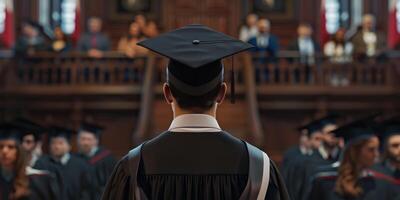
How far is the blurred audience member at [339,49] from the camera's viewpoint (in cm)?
1644

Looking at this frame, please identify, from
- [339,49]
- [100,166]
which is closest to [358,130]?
[100,166]

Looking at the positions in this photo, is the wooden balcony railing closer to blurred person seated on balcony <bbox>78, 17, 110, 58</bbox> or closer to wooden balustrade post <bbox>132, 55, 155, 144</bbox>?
wooden balustrade post <bbox>132, 55, 155, 144</bbox>

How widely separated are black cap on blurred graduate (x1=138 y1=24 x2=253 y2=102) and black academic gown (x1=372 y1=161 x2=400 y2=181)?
3563 mm

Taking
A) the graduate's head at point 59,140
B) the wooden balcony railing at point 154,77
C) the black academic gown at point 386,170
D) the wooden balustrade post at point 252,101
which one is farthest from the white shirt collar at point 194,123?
the wooden balcony railing at point 154,77

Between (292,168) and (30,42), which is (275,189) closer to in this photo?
(292,168)

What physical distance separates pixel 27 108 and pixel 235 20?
5968 millimetres

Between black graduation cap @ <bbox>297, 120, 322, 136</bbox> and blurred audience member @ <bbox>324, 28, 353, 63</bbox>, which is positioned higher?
blurred audience member @ <bbox>324, 28, 353, 63</bbox>

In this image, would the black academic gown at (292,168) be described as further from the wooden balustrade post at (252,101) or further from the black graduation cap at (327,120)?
the wooden balustrade post at (252,101)

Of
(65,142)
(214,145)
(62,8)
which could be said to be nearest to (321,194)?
(65,142)

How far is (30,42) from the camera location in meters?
16.6

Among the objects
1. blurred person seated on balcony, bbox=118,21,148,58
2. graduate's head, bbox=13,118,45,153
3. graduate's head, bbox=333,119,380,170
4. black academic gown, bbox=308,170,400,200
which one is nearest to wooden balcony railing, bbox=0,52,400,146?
blurred person seated on balcony, bbox=118,21,148,58

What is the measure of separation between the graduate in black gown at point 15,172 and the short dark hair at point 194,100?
375 cm

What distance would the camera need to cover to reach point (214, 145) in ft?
12.0

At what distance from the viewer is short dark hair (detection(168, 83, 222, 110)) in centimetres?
366
